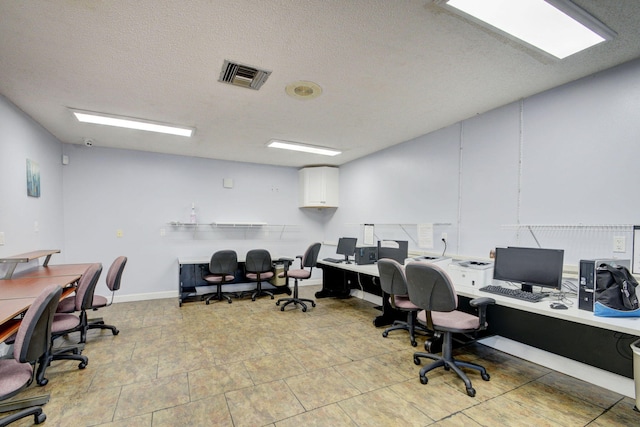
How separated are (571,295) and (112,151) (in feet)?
20.9

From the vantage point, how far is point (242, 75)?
8.35ft

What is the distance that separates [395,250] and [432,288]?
1.79m

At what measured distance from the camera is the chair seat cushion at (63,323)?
8.43 feet

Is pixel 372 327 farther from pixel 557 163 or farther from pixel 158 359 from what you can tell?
pixel 557 163

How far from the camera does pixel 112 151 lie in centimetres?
500

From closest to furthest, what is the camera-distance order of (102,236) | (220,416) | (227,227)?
1. (220,416)
2. (102,236)
3. (227,227)

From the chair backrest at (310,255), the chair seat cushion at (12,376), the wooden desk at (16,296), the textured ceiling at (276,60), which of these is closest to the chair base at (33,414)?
the chair seat cushion at (12,376)

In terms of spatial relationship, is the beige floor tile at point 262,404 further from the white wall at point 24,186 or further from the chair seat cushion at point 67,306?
the white wall at point 24,186

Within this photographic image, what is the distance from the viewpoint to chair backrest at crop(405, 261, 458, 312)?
7.89 feet

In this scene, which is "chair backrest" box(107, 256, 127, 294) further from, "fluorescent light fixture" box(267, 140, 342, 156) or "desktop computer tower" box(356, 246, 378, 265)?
"desktop computer tower" box(356, 246, 378, 265)

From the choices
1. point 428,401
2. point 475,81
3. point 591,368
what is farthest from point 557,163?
point 428,401

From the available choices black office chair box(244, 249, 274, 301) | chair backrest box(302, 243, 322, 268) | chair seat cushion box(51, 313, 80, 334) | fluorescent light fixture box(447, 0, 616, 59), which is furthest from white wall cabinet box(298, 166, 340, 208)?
fluorescent light fixture box(447, 0, 616, 59)

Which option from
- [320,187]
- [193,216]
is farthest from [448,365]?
[193,216]

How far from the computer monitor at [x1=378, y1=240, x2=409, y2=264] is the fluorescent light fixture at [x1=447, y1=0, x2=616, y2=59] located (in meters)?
2.65
